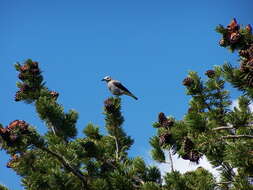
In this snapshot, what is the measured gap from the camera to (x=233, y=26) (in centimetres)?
484

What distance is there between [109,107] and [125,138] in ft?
3.35

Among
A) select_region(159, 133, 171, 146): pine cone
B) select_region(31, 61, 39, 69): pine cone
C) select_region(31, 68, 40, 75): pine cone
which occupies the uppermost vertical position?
Result: select_region(31, 61, 39, 69): pine cone

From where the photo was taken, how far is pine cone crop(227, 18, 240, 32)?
4.83 m

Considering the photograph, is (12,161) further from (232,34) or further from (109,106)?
(232,34)

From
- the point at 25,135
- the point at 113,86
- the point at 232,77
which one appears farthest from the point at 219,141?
the point at 113,86

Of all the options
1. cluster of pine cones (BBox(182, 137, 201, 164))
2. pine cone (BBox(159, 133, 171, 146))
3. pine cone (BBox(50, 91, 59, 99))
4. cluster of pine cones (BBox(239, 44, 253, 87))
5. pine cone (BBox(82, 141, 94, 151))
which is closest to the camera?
cluster of pine cones (BBox(239, 44, 253, 87))

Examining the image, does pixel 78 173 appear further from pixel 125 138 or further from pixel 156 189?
pixel 125 138

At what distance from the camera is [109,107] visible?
668cm

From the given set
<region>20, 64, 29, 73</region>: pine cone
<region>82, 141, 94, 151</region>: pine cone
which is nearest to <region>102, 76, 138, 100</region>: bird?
<region>20, 64, 29, 73</region>: pine cone

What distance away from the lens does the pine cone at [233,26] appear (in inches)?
190

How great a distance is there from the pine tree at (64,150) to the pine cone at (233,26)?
2.14 meters

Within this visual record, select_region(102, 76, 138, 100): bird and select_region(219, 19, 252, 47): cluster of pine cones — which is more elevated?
select_region(102, 76, 138, 100): bird

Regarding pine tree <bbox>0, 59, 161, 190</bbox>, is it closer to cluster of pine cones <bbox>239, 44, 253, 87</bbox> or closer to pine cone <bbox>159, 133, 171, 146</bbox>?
pine cone <bbox>159, 133, 171, 146</bbox>

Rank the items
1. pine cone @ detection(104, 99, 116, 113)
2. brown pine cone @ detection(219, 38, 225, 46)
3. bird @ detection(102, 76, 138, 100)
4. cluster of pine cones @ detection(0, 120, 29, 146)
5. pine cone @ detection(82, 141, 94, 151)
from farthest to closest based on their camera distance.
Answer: bird @ detection(102, 76, 138, 100) → pine cone @ detection(104, 99, 116, 113) → pine cone @ detection(82, 141, 94, 151) → cluster of pine cones @ detection(0, 120, 29, 146) → brown pine cone @ detection(219, 38, 225, 46)
